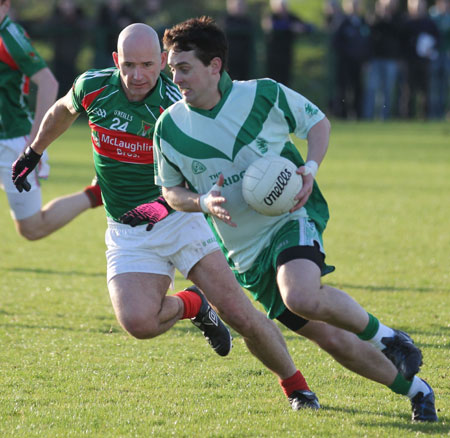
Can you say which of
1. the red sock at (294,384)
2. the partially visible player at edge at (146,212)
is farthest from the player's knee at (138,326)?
the red sock at (294,384)

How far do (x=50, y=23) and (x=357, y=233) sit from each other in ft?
51.3

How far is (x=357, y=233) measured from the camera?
433 inches

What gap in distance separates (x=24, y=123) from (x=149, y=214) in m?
2.86

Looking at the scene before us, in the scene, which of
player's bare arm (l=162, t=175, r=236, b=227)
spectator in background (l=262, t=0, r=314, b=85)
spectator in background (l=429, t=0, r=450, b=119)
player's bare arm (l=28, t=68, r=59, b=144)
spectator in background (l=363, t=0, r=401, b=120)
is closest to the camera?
player's bare arm (l=162, t=175, r=236, b=227)

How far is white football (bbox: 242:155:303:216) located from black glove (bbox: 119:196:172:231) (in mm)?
936

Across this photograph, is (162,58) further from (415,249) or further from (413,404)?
(415,249)

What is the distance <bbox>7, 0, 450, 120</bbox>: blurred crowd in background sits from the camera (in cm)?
2341

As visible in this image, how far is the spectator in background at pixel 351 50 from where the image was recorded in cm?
2331

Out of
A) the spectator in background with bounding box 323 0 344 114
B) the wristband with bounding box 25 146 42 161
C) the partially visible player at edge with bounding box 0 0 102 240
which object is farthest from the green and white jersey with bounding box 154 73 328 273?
Result: the spectator in background with bounding box 323 0 344 114

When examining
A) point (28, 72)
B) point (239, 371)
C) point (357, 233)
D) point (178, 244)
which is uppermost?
point (28, 72)

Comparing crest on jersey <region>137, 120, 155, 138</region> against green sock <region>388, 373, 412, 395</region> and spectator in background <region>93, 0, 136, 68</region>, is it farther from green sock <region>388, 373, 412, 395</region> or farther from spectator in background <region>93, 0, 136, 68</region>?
spectator in background <region>93, 0, 136, 68</region>

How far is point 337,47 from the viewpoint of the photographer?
A: 77.8ft

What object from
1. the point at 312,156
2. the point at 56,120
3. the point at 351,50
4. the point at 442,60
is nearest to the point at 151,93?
the point at 56,120

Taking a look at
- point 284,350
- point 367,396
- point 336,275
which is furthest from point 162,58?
point 336,275
